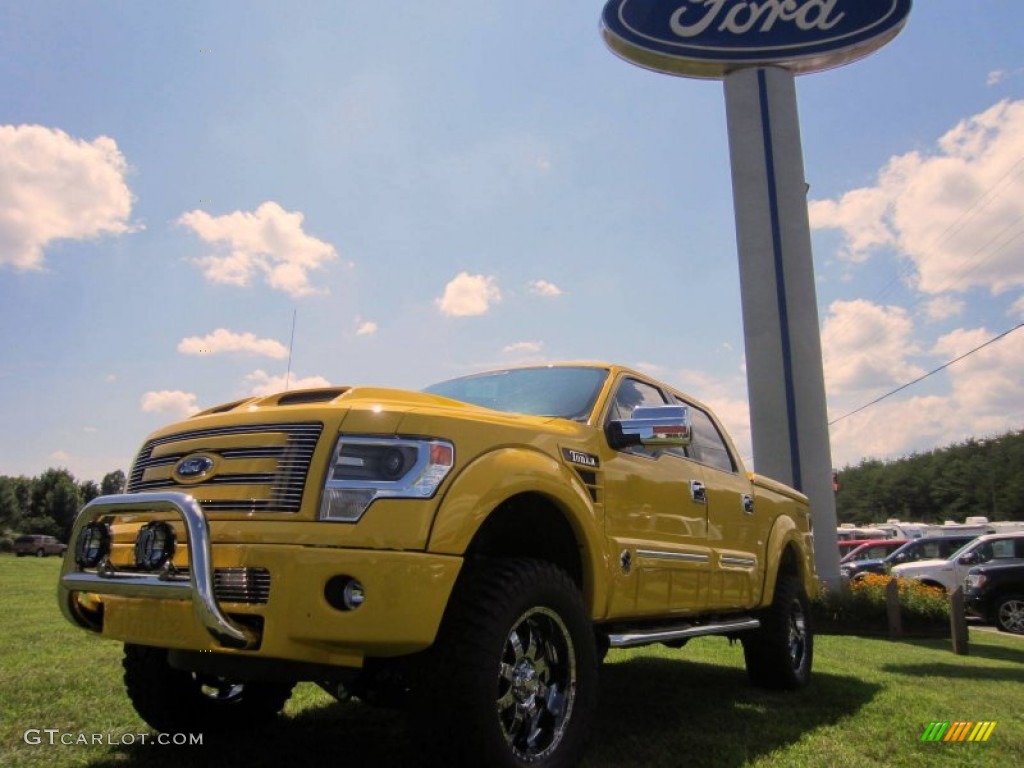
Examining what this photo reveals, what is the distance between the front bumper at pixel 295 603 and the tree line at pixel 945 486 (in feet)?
267

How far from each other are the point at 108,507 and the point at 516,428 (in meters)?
1.60

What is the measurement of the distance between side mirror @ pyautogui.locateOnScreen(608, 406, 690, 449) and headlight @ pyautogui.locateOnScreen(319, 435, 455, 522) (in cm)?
118

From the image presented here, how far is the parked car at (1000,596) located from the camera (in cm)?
1364

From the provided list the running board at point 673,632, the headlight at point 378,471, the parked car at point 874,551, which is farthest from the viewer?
the parked car at point 874,551

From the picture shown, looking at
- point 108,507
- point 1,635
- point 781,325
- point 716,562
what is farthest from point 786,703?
point 781,325

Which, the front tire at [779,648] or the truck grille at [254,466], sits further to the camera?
the front tire at [779,648]

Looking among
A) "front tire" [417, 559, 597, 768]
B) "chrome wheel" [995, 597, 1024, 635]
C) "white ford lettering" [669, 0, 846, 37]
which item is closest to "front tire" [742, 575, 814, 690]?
"front tire" [417, 559, 597, 768]

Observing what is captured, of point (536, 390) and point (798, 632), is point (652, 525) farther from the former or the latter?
point (798, 632)

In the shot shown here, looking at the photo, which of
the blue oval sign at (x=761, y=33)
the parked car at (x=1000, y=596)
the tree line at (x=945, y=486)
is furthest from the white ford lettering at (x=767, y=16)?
the tree line at (x=945, y=486)

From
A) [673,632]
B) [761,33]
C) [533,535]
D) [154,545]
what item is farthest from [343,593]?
[761,33]

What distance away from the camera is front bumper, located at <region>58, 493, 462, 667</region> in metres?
2.79

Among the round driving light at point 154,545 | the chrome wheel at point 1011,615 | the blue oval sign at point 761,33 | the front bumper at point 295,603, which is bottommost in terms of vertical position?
the chrome wheel at point 1011,615

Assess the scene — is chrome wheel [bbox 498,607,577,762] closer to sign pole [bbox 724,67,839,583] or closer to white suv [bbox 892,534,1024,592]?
white suv [bbox 892,534,1024,592]

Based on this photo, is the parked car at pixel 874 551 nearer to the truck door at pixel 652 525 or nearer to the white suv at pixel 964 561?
the white suv at pixel 964 561
